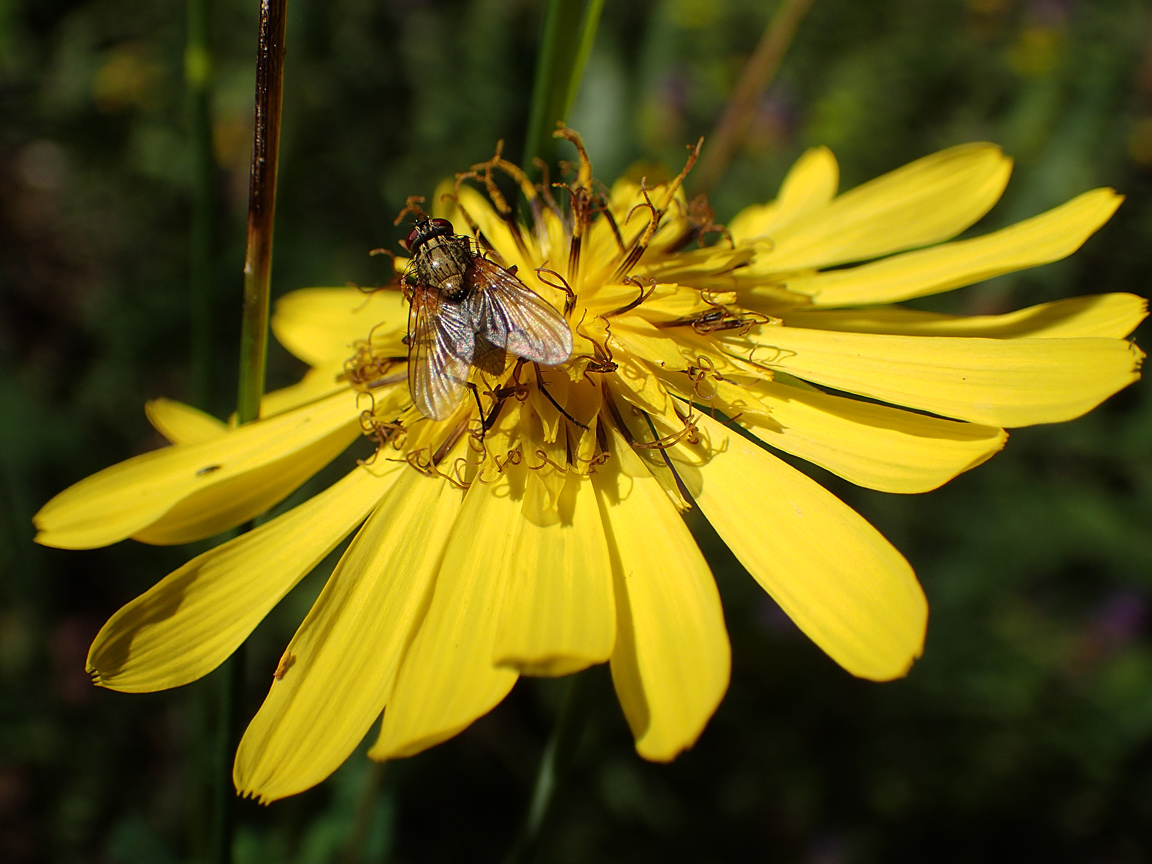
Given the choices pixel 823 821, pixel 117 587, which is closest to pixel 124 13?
pixel 117 587

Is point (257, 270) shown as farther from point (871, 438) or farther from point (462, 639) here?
point (871, 438)

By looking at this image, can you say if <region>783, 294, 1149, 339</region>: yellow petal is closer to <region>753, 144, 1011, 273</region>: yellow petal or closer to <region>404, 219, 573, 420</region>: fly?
<region>753, 144, 1011, 273</region>: yellow petal

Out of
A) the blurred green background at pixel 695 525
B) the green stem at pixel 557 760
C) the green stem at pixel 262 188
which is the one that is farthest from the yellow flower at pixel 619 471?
the blurred green background at pixel 695 525

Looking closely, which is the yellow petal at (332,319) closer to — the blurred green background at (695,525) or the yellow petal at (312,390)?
the yellow petal at (312,390)

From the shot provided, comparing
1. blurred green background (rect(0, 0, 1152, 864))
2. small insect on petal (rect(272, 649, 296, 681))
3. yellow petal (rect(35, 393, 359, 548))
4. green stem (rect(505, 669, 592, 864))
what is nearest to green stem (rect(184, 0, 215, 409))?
yellow petal (rect(35, 393, 359, 548))

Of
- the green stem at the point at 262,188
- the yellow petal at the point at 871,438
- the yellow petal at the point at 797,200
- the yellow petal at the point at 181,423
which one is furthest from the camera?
the yellow petal at the point at 797,200

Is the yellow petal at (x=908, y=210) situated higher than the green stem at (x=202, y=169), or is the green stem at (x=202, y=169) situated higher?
the green stem at (x=202, y=169)

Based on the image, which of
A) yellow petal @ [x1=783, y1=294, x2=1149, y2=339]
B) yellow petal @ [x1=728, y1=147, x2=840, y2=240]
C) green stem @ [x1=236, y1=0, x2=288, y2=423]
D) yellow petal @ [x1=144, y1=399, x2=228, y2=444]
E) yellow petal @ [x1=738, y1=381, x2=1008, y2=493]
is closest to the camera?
green stem @ [x1=236, y1=0, x2=288, y2=423]

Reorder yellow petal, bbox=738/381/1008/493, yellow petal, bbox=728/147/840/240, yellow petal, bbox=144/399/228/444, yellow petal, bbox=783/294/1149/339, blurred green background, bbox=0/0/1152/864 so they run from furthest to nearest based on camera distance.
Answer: blurred green background, bbox=0/0/1152/864 < yellow petal, bbox=728/147/840/240 < yellow petal, bbox=144/399/228/444 < yellow petal, bbox=783/294/1149/339 < yellow petal, bbox=738/381/1008/493
